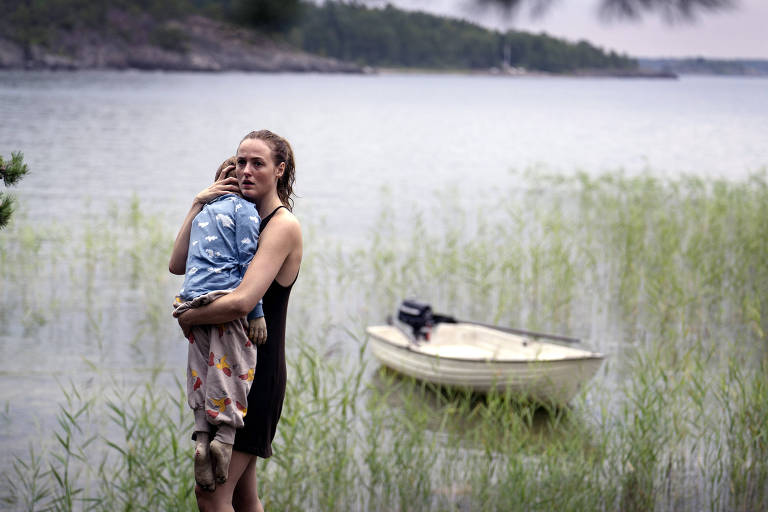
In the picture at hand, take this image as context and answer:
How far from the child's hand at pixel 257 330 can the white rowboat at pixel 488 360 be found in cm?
433

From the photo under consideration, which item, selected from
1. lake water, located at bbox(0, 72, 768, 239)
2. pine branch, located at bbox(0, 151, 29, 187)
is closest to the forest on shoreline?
pine branch, located at bbox(0, 151, 29, 187)

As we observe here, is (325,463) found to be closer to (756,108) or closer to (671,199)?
(671,199)

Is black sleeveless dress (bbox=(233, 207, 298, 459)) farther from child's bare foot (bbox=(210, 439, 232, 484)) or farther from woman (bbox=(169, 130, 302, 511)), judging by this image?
child's bare foot (bbox=(210, 439, 232, 484))

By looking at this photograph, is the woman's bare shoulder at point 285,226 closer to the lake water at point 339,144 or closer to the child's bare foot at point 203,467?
the child's bare foot at point 203,467

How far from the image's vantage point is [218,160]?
98.0 ft

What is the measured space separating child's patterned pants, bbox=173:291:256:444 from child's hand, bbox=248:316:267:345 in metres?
0.02

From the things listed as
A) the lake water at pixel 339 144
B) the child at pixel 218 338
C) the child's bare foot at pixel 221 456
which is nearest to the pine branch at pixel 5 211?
the child at pixel 218 338

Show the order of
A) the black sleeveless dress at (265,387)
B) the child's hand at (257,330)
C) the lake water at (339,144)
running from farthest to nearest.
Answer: the lake water at (339,144)
the black sleeveless dress at (265,387)
the child's hand at (257,330)

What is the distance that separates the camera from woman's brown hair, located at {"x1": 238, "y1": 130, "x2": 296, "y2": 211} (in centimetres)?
278

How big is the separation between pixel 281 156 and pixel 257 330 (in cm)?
55

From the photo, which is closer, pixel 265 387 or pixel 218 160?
pixel 265 387

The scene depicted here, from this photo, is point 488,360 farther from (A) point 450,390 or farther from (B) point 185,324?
(B) point 185,324

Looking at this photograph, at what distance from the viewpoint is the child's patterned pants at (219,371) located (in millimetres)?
2619

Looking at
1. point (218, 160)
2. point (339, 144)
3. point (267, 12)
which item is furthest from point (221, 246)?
point (339, 144)
